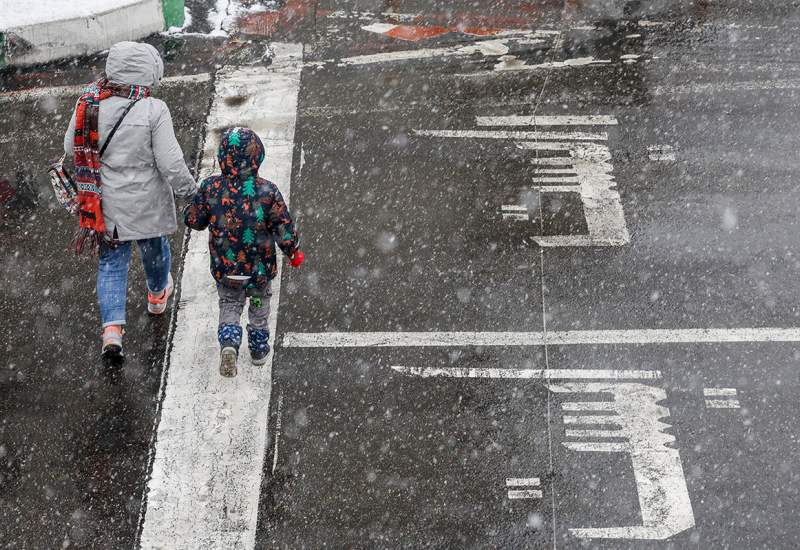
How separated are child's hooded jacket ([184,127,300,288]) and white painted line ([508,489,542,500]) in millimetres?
1757

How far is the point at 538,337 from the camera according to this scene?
600 cm

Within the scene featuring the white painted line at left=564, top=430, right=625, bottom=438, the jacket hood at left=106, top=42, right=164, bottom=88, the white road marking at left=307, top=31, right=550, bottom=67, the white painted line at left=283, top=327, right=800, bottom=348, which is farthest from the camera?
the white road marking at left=307, top=31, right=550, bottom=67

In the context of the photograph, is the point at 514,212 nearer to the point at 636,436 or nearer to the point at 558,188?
the point at 558,188

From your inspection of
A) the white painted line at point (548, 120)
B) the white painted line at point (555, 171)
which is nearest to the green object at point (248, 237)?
the white painted line at point (555, 171)

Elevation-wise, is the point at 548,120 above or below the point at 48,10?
below

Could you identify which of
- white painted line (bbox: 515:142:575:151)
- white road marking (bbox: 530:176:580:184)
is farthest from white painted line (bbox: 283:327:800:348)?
white painted line (bbox: 515:142:575:151)

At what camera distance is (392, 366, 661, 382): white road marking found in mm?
5703

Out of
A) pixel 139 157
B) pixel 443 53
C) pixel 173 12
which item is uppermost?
pixel 139 157

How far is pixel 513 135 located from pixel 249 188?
335 cm

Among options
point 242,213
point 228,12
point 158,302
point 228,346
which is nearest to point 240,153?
point 242,213

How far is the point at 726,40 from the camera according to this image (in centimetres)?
924

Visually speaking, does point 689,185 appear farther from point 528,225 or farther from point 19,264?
point 19,264

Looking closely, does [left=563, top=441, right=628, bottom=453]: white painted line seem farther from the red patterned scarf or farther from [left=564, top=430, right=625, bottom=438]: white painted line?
the red patterned scarf

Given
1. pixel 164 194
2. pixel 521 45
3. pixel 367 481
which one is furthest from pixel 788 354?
pixel 521 45
